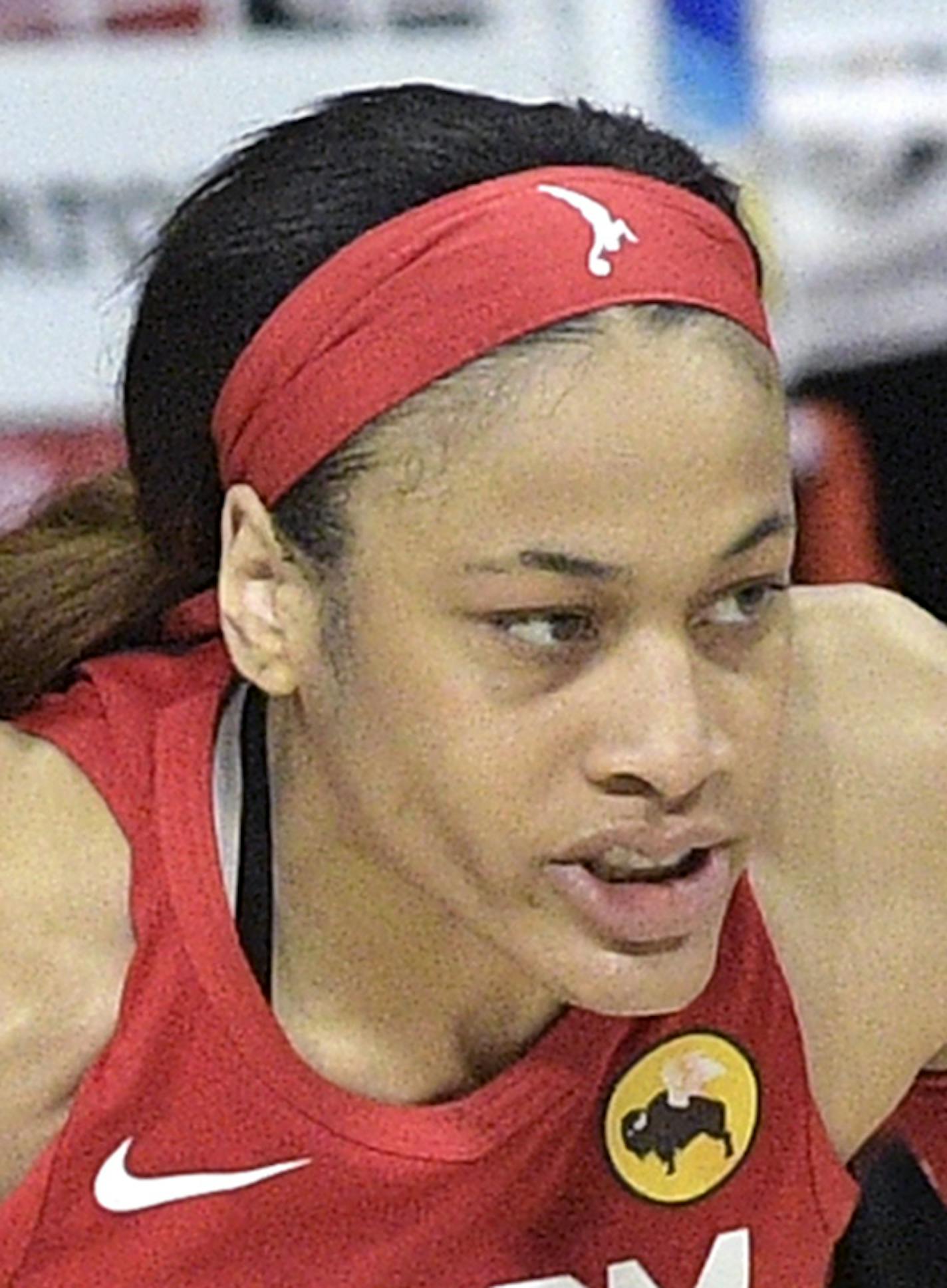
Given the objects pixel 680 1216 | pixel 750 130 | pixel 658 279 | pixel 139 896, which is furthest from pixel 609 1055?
pixel 750 130

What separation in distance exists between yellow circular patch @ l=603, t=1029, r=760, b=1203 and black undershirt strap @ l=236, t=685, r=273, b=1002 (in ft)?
0.45

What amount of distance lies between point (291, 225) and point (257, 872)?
0.76 feet

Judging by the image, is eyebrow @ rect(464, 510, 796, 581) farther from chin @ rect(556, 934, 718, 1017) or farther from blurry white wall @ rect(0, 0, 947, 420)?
blurry white wall @ rect(0, 0, 947, 420)

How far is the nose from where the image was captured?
84 centimetres

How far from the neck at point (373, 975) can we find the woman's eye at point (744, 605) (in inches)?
6.4

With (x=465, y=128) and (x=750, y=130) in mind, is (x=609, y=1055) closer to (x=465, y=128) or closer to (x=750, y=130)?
(x=465, y=128)

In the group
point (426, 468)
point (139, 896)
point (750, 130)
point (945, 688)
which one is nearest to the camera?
point (426, 468)

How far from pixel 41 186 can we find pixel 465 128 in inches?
39.1

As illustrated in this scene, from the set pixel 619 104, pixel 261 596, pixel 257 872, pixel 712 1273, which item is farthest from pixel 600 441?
pixel 619 104

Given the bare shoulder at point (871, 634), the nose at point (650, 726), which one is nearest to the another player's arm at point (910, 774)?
the bare shoulder at point (871, 634)

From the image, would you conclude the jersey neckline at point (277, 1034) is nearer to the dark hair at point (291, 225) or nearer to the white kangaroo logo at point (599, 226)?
the dark hair at point (291, 225)

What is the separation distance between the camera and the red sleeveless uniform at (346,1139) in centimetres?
96

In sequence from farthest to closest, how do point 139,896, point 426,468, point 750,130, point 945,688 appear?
point 750,130 → point 945,688 → point 139,896 → point 426,468

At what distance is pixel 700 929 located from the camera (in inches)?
35.2
